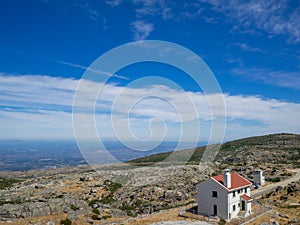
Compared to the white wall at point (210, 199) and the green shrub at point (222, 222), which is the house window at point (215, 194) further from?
the green shrub at point (222, 222)

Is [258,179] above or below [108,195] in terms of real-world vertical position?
above

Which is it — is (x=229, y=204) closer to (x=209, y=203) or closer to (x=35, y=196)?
(x=209, y=203)

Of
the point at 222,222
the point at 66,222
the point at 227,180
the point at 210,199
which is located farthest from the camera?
the point at 210,199

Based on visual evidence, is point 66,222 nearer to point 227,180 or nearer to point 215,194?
point 215,194

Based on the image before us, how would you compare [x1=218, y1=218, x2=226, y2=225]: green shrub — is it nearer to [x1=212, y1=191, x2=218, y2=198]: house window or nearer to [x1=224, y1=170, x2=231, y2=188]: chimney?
[x1=212, y1=191, x2=218, y2=198]: house window

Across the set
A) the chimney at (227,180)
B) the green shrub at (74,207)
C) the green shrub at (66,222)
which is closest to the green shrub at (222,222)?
the chimney at (227,180)

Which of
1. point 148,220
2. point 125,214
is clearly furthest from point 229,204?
point 125,214

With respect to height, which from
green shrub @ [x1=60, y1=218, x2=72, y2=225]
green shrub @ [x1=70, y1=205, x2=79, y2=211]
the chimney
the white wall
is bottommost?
green shrub @ [x1=60, y1=218, x2=72, y2=225]

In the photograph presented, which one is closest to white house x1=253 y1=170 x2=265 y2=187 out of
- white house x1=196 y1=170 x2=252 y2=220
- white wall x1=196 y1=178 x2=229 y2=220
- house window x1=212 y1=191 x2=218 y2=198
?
white house x1=196 y1=170 x2=252 y2=220

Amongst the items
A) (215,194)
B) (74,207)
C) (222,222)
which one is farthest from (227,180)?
(74,207)
